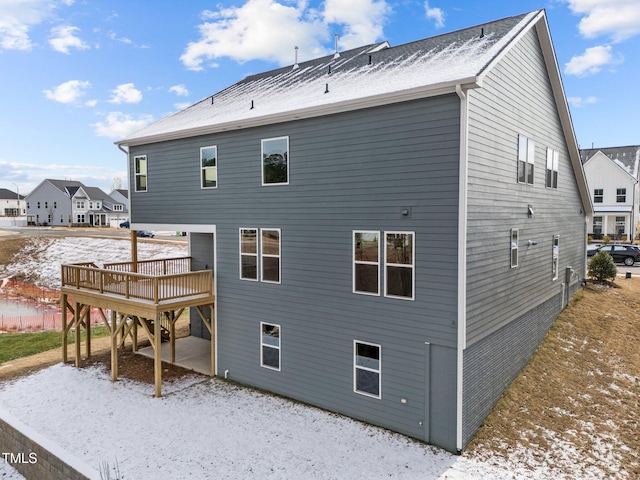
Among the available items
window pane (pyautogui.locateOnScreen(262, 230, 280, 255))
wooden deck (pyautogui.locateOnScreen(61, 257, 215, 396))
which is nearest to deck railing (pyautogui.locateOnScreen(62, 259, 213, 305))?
wooden deck (pyautogui.locateOnScreen(61, 257, 215, 396))

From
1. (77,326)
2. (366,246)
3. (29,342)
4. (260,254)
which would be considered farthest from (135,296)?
(29,342)

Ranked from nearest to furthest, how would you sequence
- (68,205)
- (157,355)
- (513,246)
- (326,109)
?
(326,109)
(513,246)
(157,355)
(68,205)

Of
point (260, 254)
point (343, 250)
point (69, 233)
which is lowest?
point (69, 233)

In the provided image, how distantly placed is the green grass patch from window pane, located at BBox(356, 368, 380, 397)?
13089 mm

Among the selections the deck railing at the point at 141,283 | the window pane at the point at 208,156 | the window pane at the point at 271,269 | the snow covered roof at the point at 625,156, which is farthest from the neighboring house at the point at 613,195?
the deck railing at the point at 141,283

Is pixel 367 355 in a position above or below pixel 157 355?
above

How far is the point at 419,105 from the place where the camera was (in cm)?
830

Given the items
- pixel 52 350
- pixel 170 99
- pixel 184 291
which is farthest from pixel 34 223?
pixel 184 291

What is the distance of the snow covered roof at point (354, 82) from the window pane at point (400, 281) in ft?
12.0

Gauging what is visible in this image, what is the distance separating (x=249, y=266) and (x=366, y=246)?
389 centimetres

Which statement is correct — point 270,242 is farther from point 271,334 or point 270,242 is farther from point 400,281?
point 400,281

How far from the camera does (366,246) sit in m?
9.27

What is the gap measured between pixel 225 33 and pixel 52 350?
580 inches

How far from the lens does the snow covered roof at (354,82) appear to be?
8.58 meters
